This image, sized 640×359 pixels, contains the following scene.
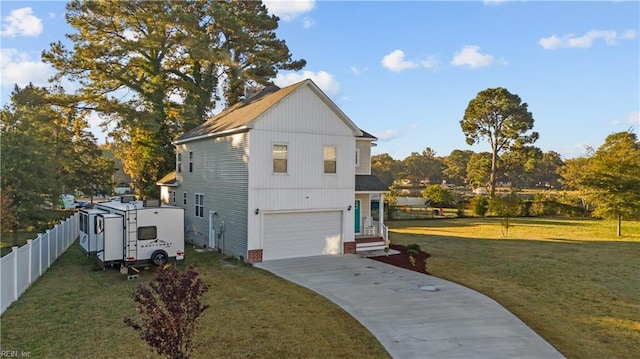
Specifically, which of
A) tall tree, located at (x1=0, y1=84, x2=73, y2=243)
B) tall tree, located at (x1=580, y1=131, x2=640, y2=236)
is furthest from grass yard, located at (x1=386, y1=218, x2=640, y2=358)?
tall tree, located at (x1=0, y1=84, x2=73, y2=243)

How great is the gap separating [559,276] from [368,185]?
8.70 m

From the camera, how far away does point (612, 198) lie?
27.1m

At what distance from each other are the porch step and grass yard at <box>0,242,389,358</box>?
248 inches

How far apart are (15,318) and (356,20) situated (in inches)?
704

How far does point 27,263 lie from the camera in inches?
437

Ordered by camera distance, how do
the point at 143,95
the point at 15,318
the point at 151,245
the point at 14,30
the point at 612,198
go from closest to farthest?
the point at 15,318
the point at 151,245
the point at 14,30
the point at 612,198
the point at 143,95

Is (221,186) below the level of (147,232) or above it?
above

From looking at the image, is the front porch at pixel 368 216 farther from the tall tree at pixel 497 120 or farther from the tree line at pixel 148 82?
the tall tree at pixel 497 120

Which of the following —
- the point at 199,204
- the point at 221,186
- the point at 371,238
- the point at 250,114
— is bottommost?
the point at 371,238

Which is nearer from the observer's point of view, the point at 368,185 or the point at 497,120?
the point at 368,185

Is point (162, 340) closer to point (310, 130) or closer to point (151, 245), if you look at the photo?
point (151, 245)

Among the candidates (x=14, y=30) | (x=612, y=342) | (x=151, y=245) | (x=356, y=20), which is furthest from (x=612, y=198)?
(x=14, y=30)

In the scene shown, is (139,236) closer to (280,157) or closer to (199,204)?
(280,157)

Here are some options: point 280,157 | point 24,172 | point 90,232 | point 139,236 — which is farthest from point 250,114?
point 24,172
